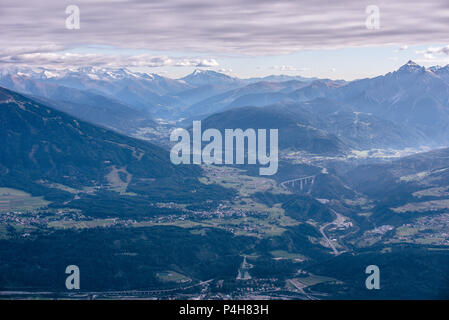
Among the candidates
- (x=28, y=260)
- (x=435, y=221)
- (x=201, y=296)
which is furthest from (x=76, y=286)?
(x=435, y=221)

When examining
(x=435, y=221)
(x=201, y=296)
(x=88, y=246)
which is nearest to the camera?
(x=201, y=296)
